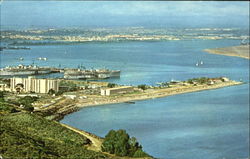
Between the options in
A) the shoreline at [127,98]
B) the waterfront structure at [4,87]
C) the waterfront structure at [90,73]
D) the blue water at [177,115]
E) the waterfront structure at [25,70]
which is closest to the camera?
the blue water at [177,115]

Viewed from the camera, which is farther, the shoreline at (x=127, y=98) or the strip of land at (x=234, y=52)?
the strip of land at (x=234, y=52)

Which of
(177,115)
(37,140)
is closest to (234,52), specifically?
(177,115)

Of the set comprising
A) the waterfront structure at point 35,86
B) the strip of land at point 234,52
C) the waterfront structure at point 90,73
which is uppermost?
the waterfront structure at point 35,86

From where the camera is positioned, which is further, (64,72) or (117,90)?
(64,72)

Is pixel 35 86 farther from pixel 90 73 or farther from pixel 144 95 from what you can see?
pixel 90 73

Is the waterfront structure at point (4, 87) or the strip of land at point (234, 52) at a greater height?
the waterfront structure at point (4, 87)

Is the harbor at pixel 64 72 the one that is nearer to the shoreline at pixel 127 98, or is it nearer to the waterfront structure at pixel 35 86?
the waterfront structure at pixel 35 86

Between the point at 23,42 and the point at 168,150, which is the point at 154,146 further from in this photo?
the point at 23,42

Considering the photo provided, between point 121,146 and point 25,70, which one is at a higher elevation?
point 121,146

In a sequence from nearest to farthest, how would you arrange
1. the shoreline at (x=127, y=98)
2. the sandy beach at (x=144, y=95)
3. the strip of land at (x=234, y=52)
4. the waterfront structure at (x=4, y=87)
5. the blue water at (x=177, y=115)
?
1. the blue water at (x=177, y=115)
2. the shoreline at (x=127, y=98)
3. the sandy beach at (x=144, y=95)
4. the waterfront structure at (x=4, y=87)
5. the strip of land at (x=234, y=52)

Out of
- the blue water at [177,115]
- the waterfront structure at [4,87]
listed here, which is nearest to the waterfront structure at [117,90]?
the blue water at [177,115]
